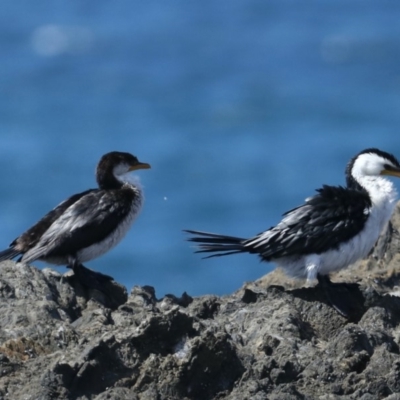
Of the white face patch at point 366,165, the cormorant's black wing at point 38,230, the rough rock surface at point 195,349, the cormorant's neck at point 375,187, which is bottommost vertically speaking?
the rough rock surface at point 195,349

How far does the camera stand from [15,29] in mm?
34000

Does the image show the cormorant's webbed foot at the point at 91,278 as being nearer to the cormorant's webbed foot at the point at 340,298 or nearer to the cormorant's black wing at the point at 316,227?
the cormorant's black wing at the point at 316,227

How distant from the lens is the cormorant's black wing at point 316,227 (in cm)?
985

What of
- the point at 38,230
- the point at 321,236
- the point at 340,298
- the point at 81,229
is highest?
the point at 38,230

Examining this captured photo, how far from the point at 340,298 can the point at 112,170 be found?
3092mm

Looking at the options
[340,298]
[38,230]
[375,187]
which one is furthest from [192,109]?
[340,298]

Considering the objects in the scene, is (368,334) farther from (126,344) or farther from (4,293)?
(4,293)

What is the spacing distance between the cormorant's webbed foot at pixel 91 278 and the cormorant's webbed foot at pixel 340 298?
1433mm

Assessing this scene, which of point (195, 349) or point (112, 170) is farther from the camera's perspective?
point (112, 170)

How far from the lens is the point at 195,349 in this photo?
22.6 ft

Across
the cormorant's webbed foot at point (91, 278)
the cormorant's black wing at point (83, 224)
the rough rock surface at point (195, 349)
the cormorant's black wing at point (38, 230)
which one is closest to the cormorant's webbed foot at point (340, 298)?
the rough rock surface at point (195, 349)

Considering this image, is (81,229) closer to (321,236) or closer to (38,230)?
(38,230)

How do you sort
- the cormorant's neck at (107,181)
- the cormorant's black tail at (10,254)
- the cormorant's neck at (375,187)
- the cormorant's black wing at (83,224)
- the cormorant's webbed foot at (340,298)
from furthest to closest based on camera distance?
the cormorant's neck at (107,181), the cormorant's black tail at (10,254), the cormorant's black wing at (83,224), the cormorant's neck at (375,187), the cormorant's webbed foot at (340,298)

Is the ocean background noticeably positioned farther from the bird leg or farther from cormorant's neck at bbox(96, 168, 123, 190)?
the bird leg
